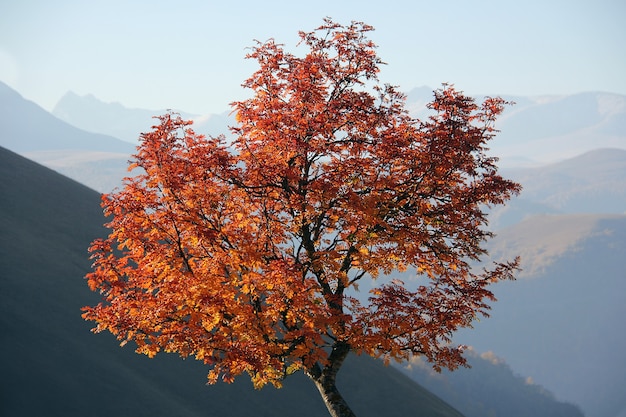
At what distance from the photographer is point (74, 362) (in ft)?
236

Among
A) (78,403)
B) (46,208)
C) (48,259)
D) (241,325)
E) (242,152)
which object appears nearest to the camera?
(241,325)

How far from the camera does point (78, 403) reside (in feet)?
215

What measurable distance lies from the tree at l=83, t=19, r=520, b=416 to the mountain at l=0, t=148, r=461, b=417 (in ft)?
151

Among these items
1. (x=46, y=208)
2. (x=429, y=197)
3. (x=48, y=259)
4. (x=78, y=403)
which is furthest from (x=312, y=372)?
(x=46, y=208)

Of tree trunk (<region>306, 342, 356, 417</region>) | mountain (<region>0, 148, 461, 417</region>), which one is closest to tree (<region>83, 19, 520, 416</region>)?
tree trunk (<region>306, 342, 356, 417</region>)

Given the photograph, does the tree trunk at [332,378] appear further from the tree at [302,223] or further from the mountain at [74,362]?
the mountain at [74,362]

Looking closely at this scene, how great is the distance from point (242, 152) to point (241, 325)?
5.67 metres

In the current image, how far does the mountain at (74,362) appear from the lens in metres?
66.4

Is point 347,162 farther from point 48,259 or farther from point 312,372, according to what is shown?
point 48,259

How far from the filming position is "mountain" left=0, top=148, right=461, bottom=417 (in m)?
66.4

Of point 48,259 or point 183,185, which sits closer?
point 183,185

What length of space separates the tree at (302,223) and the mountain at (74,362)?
4607cm

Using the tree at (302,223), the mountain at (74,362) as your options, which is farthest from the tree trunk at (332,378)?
the mountain at (74,362)

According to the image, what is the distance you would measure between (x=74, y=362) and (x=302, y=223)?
2274 inches
